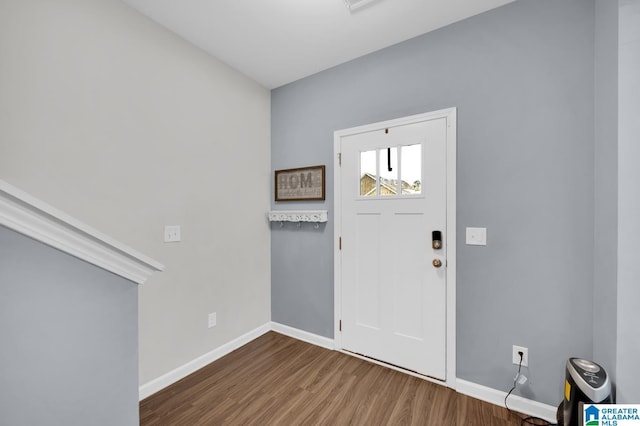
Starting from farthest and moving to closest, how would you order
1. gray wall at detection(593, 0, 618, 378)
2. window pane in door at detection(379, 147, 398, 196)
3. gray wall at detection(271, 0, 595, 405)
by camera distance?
window pane in door at detection(379, 147, 398, 196) → gray wall at detection(271, 0, 595, 405) → gray wall at detection(593, 0, 618, 378)

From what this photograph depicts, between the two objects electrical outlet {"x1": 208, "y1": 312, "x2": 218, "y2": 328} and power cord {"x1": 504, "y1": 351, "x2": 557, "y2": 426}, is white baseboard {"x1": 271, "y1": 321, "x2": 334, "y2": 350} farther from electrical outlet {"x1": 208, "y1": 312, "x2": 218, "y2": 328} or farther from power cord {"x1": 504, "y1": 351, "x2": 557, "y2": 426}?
power cord {"x1": 504, "y1": 351, "x2": 557, "y2": 426}

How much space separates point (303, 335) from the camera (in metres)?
2.71

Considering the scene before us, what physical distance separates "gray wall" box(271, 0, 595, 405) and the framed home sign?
88 cm

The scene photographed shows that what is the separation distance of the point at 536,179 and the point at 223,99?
254 cm

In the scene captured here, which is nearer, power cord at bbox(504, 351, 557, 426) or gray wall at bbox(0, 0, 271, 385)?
gray wall at bbox(0, 0, 271, 385)

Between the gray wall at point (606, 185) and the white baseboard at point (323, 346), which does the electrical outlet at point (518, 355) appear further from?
the gray wall at point (606, 185)

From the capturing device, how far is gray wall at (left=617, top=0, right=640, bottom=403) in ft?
3.98

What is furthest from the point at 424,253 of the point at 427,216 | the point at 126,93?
the point at 126,93

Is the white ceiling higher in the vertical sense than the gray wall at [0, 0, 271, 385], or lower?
higher

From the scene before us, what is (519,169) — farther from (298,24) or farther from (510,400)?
(298,24)

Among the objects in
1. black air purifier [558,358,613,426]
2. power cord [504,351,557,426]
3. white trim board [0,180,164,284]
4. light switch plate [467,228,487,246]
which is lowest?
power cord [504,351,557,426]

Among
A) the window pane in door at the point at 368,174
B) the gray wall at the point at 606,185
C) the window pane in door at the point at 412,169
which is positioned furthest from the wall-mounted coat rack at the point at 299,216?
the gray wall at the point at 606,185

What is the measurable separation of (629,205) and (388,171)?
1373 mm

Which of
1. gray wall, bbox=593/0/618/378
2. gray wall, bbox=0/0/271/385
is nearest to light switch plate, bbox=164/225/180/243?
gray wall, bbox=0/0/271/385
